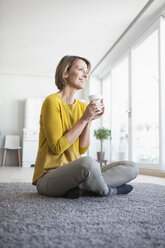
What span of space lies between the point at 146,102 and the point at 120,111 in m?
1.39

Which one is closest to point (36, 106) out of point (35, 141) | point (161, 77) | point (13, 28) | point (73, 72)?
point (35, 141)

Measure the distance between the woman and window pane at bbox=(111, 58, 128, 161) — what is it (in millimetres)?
3533

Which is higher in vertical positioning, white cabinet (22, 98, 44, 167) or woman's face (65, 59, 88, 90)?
woman's face (65, 59, 88, 90)

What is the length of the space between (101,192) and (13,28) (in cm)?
404

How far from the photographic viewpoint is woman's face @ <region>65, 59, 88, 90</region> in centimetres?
179

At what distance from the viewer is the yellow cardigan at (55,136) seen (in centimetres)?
162

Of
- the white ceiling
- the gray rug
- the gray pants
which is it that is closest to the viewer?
the gray rug

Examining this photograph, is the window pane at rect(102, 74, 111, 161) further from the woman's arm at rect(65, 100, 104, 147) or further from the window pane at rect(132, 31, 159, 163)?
the woman's arm at rect(65, 100, 104, 147)

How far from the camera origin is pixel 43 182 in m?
1.64

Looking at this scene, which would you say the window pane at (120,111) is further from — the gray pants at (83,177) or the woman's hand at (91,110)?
the woman's hand at (91,110)

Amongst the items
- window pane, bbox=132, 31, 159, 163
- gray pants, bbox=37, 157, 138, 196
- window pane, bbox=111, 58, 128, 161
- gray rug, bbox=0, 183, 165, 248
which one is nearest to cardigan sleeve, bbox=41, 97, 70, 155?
gray pants, bbox=37, 157, 138, 196

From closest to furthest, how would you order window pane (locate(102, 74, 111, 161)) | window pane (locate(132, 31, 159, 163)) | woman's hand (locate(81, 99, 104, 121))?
woman's hand (locate(81, 99, 104, 121)) → window pane (locate(132, 31, 159, 163)) → window pane (locate(102, 74, 111, 161))

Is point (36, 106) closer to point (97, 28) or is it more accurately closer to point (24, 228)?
point (97, 28)

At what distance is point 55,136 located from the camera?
162 centimetres
